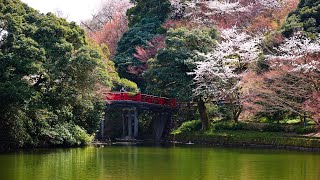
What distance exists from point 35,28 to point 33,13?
160 centimetres

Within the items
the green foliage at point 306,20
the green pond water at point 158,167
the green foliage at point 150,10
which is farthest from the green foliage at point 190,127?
the green pond water at point 158,167

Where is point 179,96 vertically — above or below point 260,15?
below

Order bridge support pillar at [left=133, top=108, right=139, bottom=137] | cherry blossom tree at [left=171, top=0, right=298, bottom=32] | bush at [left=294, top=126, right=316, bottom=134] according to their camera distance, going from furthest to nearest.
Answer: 1. cherry blossom tree at [left=171, top=0, right=298, bottom=32]
2. bridge support pillar at [left=133, top=108, right=139, bottom=137]
3. bush at [left=294, top=126, right=316, bottom=134]

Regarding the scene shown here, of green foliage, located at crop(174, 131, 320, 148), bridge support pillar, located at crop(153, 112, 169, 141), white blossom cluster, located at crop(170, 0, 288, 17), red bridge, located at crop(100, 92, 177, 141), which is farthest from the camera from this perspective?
white blossom cluster, located at crop(170, 0, 288, 17)

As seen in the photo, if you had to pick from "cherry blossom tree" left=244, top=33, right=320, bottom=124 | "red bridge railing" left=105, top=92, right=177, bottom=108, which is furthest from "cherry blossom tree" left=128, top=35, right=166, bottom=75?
"cherry blossom tree" left=244, top=33, right=320, bottom=124

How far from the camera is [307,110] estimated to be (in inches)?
1230

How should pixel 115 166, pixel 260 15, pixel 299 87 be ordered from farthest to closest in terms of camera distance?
1. pixel 260 15
2. pixel 299 87
3. pixel 115 166

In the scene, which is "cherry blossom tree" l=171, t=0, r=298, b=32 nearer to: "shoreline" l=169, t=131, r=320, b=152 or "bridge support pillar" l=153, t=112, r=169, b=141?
"bridge support pillar" l=153, t=112, r=169, b=141

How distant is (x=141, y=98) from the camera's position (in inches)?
1649

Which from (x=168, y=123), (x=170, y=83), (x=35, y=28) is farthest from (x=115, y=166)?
(x=168, y=123)

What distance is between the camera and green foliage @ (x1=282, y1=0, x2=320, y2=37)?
34.9 metres

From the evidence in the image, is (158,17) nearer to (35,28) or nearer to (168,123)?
(168,123)

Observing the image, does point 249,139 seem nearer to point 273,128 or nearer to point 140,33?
point 273,128

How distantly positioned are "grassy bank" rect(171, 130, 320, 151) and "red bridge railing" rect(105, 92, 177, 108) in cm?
270
